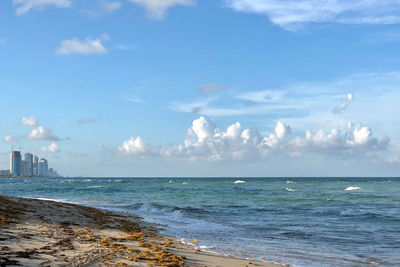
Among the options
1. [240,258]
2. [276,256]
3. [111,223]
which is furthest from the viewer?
[111,223]

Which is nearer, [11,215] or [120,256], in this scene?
[120,256]

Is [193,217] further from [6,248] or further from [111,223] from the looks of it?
[6,248]

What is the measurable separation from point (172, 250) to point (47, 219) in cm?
696

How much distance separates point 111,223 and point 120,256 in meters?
7.92

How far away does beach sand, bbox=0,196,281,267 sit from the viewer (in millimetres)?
9473

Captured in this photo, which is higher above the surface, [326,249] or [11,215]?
[11,215]

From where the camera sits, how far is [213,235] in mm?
17125

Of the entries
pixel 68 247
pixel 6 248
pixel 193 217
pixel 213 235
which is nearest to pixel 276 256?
pixel 213 235

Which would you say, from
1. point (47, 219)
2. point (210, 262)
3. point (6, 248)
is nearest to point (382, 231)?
point (210, 262)

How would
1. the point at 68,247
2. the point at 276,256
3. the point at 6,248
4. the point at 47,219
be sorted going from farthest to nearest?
1. the point at 47,219
2. the point at 276,256
3. the point at 68,247
4. the point at 6,248

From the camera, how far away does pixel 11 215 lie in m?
15.0

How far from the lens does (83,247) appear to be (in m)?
11.1

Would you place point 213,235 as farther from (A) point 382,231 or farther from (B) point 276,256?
(A) point 382,231

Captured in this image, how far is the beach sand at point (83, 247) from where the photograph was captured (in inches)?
373
